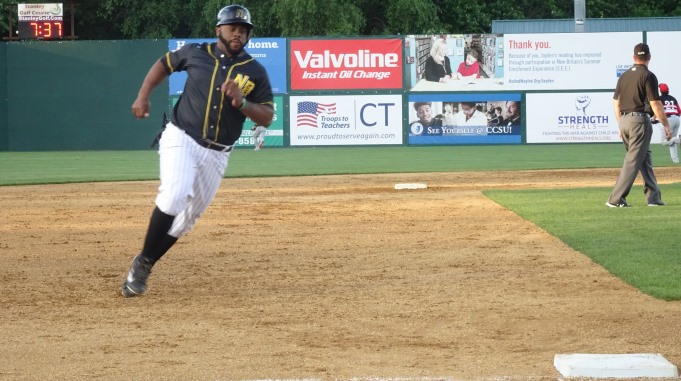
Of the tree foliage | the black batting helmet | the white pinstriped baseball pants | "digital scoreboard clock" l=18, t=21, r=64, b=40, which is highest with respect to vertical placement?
the tree foliage

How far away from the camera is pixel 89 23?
4672cm

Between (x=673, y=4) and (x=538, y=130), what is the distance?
2228 centimetres

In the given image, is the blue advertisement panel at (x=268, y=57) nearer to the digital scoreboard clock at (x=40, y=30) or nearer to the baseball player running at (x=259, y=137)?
the baseball player running at (x=259, y=137)

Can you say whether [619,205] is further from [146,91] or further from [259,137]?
[259,137]

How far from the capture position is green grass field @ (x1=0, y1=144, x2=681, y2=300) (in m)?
9.18

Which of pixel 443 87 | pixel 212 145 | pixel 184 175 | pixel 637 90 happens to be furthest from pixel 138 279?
pixel 443 87

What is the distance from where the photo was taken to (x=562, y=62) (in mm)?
32688

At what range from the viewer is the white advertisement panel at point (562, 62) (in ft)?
107

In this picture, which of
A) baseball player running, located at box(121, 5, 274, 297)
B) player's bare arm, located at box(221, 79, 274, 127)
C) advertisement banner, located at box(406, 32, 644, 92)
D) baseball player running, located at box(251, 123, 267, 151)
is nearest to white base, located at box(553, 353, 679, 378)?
player's bare arm, located at box(221, 79, 274, 127)

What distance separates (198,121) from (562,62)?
1036 inches

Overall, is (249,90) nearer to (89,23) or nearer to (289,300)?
(289,300)

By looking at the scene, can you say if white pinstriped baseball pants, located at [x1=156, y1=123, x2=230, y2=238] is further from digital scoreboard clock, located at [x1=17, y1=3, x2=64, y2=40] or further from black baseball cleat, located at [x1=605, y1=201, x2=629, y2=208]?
digital scoreboard clock, located at [x1=17, y1=3, x2=64, y2=40]

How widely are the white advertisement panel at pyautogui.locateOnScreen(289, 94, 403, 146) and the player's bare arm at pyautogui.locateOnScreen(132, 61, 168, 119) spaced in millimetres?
24935

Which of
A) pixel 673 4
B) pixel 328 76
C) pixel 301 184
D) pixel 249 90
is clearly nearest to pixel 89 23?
pixel 328 76
